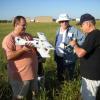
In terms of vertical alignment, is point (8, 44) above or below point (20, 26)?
below

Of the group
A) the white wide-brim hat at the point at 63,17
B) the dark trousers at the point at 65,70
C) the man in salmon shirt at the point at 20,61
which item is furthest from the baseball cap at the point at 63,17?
the man in salmon shirt at the point at 20,61

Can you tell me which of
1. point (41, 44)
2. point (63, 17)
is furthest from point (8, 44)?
point (63, 17)

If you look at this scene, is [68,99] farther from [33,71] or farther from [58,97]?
[33,71]

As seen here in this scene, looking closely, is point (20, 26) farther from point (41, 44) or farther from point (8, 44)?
point (41, 44)

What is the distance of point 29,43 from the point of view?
5.11 meters

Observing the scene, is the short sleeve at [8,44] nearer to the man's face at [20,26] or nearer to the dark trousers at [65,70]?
the man's face at [20,26]

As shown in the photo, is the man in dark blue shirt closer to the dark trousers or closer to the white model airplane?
the white model airplane

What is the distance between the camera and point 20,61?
5199mm

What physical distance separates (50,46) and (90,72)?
731 millimetres

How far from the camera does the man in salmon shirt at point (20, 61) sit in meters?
5.09

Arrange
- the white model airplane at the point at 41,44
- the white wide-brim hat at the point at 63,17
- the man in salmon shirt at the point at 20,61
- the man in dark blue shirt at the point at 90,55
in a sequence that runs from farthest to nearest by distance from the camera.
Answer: the white wide-brim hat at the point at 63,17 < the man in salmon shirt at the point at 20,61 < the white model airplane at the point at 41,44 < the man in dark blue shirt at the point at 90,55

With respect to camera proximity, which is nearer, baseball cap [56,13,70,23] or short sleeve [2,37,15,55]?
short sleeve [2,37,15,55]

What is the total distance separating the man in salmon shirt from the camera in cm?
509

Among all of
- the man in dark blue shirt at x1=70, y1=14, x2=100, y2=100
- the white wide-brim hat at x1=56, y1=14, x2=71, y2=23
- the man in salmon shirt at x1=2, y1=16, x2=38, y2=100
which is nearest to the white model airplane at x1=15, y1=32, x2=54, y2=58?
the man in salmon shirt at x1=2, y1=16, x2=38, y2=100
